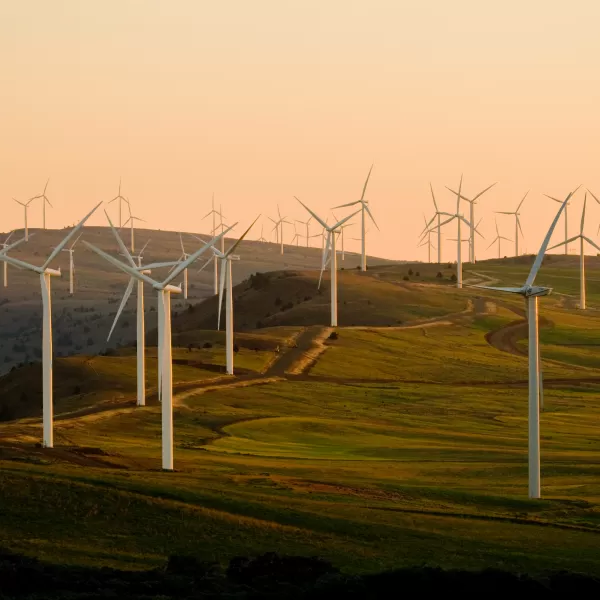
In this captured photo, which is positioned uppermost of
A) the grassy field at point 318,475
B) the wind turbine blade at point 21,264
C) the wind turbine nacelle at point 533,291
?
the wind turbine blade at point 21,264

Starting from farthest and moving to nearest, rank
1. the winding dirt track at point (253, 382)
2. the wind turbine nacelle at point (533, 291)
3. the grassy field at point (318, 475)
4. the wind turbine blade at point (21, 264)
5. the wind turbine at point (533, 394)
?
the wind turbine blade at point (21, 264)
the winding dirt track at point (253, 382)
the wind turbine nacelle at point (533, 291)
the wind turbine at point (533, 394)
the grassy field at point (318, 475)

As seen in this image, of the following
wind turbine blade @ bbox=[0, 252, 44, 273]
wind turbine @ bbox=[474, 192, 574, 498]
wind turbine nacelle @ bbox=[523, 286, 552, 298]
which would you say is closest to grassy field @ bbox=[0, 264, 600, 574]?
wind turbine @ bbox=[474, 192, 574, 498]

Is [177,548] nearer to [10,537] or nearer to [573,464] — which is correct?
[10,537]

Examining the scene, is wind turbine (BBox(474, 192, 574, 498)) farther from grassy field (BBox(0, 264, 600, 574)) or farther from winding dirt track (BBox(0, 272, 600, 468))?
winding dirt track (BBox(0, 272, 600, 468))

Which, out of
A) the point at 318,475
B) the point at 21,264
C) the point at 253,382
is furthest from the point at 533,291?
the point at 253,382

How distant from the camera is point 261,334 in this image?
190000 mm

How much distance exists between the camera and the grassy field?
192 feet

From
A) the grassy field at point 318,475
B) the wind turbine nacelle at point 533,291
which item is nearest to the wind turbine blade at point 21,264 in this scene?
the grassy field at point 318,475

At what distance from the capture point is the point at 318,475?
8406 cm

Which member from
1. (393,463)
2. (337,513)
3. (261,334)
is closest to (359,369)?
(261,334)

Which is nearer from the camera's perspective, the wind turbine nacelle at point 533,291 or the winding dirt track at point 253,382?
the wind turbine nacelle at point 533,291

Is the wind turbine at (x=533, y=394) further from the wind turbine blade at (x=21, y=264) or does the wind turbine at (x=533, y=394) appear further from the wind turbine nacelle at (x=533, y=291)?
the wind turbine blade at (x=21, y=264)

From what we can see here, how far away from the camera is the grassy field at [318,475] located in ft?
192

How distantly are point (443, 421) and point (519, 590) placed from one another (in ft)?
264
